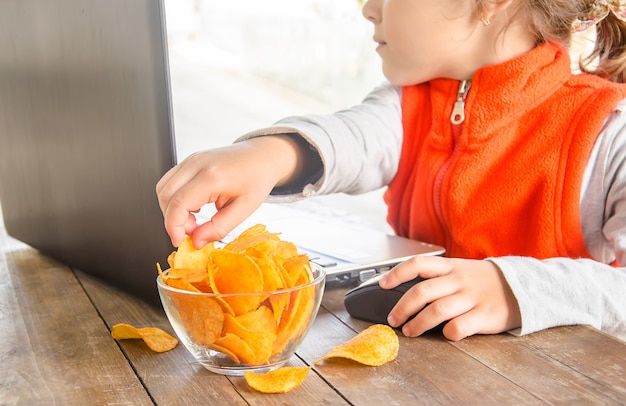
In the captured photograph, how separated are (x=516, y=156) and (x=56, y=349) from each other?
0.70 meters

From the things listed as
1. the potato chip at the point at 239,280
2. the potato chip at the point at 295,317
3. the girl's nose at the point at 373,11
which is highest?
the girl's nose at the point at 373,11

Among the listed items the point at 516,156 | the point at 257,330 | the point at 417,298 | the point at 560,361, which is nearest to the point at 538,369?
the point at 560,361

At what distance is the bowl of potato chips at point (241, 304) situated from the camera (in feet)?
2.05

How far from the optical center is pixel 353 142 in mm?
1142

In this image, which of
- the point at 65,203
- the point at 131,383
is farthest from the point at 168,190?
the point at 65,203

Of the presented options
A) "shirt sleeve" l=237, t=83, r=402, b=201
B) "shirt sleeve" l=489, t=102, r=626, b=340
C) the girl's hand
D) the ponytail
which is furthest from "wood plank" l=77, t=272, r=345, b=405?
the ponytail

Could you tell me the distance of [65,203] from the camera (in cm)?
105

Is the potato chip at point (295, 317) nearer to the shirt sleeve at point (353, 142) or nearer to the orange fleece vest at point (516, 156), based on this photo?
the shirt sleeve at point (353, 142)

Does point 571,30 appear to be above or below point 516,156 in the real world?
above

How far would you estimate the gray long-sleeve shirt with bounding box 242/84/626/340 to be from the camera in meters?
0.79

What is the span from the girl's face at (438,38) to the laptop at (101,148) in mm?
273

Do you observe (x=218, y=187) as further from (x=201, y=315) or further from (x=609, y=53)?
(x=609, y=53)

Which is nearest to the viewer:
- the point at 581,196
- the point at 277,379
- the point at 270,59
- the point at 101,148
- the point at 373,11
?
the point at 277,379

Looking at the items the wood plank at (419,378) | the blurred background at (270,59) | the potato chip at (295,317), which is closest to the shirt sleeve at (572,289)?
the wood plank at (419,378)
